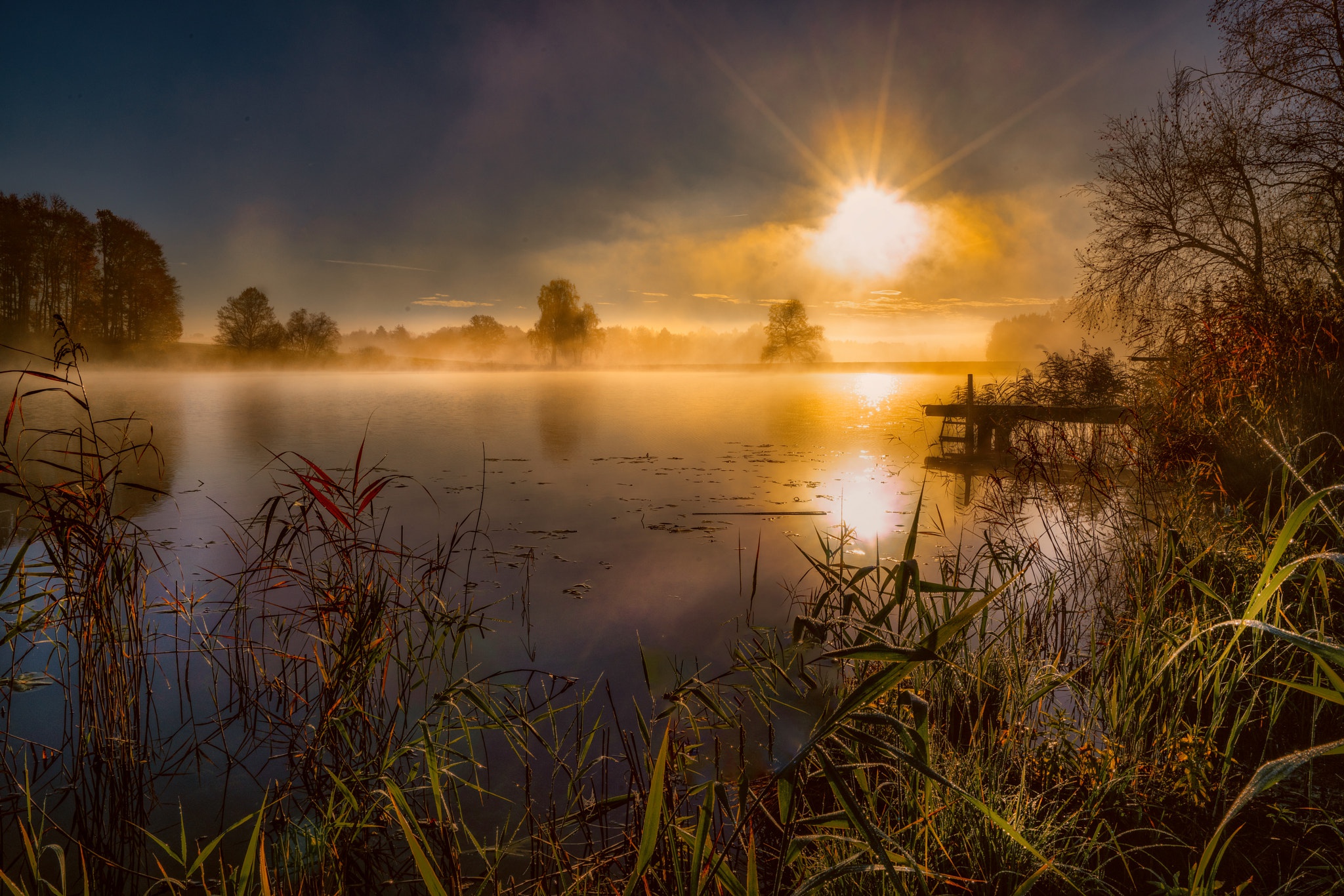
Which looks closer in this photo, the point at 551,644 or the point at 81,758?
the point at 81,758

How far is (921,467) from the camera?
50.8 ft

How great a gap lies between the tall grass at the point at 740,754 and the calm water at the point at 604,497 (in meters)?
1.12

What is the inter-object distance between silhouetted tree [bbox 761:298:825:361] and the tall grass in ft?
218

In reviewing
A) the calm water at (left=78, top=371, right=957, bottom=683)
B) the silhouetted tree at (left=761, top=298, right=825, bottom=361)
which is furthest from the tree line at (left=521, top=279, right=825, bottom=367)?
the calm water at (left=78, top=371, right=957, bottom=683)

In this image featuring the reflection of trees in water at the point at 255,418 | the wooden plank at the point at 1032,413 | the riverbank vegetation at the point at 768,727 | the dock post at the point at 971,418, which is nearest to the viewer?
the riverbank vegetation at the point at 768,727

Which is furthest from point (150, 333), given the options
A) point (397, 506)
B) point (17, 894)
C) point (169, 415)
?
point (17, 894)

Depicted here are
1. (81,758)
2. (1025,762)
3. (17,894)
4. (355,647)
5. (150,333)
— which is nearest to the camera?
(17,894)

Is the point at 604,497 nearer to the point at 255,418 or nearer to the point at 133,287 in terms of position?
the point at 255,418

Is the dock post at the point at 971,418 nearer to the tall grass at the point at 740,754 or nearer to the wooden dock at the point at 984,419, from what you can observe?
the wooden dock at the point at 984,419

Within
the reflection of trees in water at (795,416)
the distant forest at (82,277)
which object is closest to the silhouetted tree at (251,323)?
the distant forest at (82,277)

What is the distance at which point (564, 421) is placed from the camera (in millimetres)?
26812

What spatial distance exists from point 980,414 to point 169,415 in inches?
1325

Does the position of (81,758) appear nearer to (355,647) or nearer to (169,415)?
(355,647)

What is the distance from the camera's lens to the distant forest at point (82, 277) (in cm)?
2902
